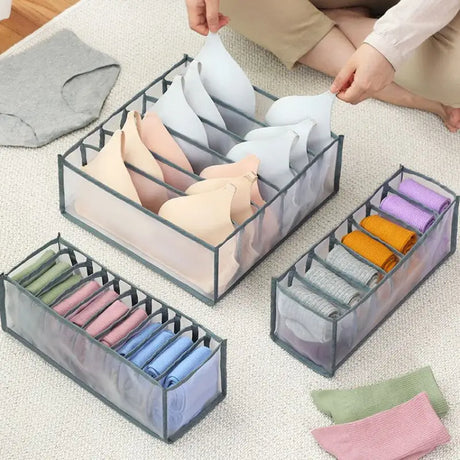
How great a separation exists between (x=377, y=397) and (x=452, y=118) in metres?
0.68

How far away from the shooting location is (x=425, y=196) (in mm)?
2121

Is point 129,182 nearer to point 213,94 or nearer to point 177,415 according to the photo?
point 213,94

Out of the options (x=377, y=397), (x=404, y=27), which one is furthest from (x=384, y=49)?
(x=377, y=397)

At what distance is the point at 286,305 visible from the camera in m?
1.96

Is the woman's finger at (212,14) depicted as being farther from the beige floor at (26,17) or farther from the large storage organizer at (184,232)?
the beige floor at (26,17)

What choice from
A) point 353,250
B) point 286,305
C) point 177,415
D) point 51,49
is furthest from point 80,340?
point 51,49

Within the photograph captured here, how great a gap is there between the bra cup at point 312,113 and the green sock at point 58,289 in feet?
1.58

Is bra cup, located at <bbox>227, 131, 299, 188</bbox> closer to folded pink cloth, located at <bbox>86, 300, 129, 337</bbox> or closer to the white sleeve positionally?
the white sleeve

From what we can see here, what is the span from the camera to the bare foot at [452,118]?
7.84ft

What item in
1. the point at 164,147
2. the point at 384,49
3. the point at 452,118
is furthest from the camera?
the point at 452,118

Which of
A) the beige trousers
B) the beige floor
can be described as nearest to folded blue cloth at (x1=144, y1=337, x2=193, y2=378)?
the beige trousers

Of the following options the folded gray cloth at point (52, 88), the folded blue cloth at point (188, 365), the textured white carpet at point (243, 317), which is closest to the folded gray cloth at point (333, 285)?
the textured white carpet at point (243, 317)

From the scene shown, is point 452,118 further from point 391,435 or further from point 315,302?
point 391,435

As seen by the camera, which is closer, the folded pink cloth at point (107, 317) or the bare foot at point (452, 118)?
the folded pink cloth at point (107, 317)
